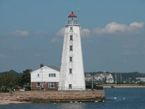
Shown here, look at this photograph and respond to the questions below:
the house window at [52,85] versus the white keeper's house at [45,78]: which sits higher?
the white keeper's house at [45,78]

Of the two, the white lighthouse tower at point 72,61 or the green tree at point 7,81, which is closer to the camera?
the white lighthouse tower at point 72,61

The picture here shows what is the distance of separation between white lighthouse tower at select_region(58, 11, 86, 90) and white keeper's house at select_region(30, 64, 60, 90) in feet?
47.5

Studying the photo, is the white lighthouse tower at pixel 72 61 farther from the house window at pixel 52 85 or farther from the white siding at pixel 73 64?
the house window at pixel 52 85

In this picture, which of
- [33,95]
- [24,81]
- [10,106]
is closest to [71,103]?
[33,95]

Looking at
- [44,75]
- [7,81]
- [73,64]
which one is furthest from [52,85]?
Result: [73,64]

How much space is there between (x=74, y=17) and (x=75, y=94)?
15.7 m

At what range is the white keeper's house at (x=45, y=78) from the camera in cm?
7550

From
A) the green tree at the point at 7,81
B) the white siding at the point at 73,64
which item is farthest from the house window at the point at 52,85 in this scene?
the white siding at the point at 73,64

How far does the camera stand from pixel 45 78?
76.0 m

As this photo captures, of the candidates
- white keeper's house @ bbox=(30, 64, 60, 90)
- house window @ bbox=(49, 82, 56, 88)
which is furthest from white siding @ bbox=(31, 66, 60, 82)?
house window @ bbox=(49, 82, 56, 88)

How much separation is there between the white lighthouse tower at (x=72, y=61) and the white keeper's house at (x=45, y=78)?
47.5 feet

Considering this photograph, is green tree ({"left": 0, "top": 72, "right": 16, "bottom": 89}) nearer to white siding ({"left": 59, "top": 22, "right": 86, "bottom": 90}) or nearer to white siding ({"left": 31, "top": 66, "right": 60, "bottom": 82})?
white siding ({"left": 31, "top": 66, "right": 60, "bottom": 82})

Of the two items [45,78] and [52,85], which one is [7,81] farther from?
[52,85]

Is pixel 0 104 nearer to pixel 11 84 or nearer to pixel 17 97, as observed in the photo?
pixel 17 97
